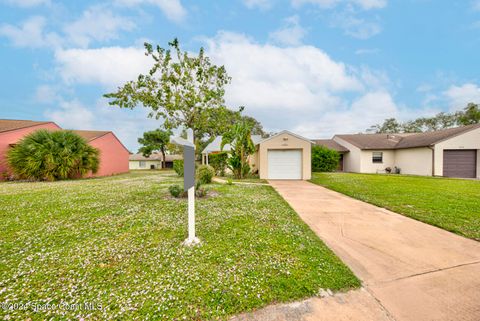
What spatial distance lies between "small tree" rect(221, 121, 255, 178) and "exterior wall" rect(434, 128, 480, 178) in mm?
14620

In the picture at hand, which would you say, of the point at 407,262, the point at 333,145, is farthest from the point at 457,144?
the point at 407,262

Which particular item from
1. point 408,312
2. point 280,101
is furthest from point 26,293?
point 280,101

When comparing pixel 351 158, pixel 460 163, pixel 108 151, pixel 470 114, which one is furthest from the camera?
pixel 470 114

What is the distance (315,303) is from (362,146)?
20.4m

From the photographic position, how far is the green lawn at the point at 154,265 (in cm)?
183

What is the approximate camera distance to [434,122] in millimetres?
31906

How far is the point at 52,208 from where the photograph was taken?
15.9 feet

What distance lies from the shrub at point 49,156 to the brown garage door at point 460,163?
27.3m

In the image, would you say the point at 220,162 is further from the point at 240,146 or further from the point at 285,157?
the point at 285,157

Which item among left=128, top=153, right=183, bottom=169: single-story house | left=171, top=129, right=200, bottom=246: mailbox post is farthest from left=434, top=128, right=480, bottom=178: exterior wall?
left=128, top=153, right=183, bottom=169: single-story house

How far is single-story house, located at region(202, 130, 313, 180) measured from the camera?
1179 cm

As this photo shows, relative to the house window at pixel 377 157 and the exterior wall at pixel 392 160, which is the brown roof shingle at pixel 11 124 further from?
the house window at pixel 377 157

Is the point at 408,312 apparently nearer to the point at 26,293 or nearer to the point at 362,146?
the point at 26,293

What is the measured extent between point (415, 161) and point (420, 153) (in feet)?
2.72
